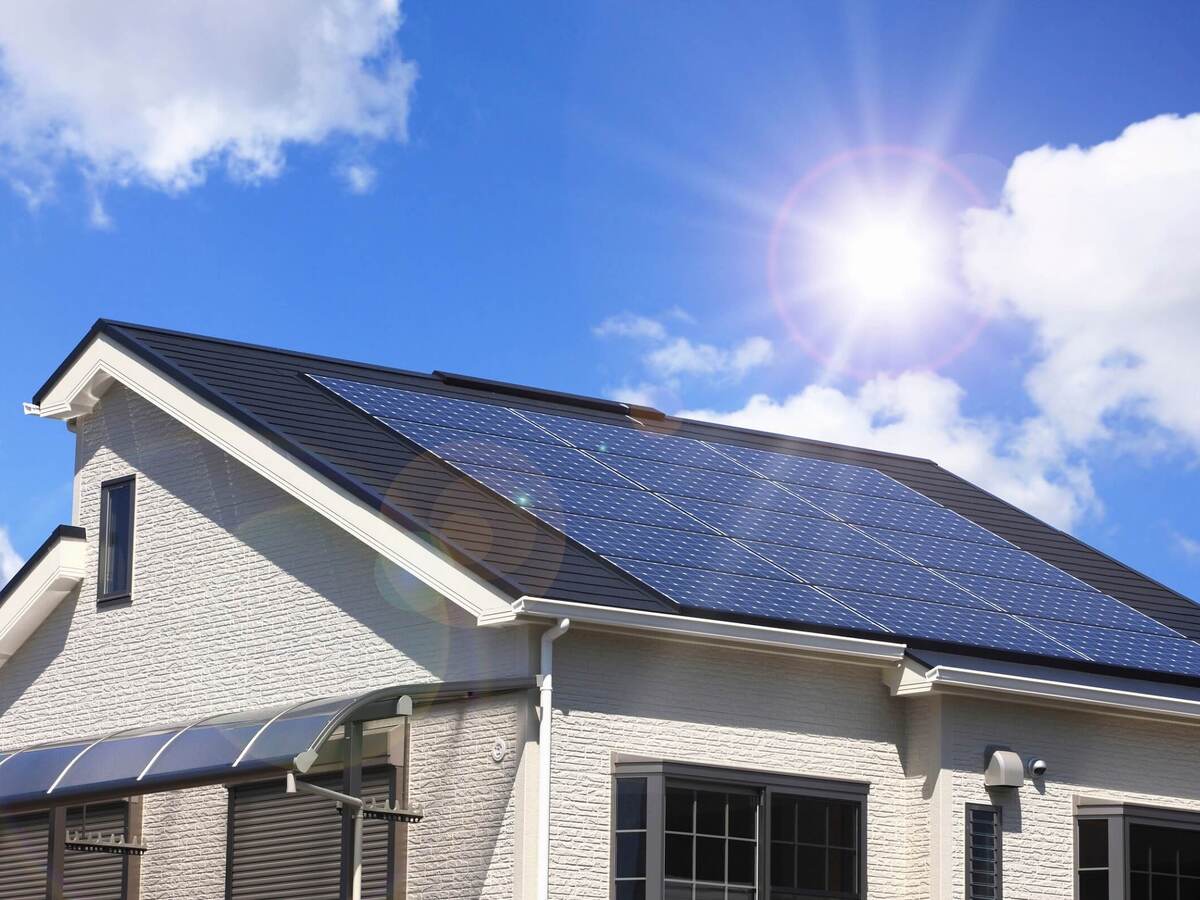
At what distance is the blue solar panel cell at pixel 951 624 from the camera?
1850cm

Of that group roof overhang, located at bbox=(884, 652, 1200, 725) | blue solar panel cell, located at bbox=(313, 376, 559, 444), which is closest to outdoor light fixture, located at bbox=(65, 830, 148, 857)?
blue solar panel cell, located at bbox=(313, 376, 559, 444)

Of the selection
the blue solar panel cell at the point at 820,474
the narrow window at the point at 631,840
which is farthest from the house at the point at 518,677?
the blue solar panel cell at the point at 820,474

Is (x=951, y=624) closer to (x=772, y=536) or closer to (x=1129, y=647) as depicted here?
(x=772, y=536)

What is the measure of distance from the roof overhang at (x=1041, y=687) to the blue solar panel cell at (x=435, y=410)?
550 centimetres

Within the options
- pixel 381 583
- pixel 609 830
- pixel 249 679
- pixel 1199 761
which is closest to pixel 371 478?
pixel 381 583

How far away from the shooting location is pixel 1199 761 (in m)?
19.9

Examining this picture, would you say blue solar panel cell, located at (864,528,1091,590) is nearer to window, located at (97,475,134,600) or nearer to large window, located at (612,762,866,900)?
large window, located at (612,762,866,900)

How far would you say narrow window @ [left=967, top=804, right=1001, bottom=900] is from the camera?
59.0ft

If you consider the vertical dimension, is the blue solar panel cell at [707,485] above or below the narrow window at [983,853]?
above

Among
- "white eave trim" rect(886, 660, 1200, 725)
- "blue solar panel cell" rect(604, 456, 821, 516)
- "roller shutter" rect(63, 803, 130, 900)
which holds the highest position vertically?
"blue solar panel cell" rect(604, 456, 821, 516)

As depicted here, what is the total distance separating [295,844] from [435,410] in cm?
562

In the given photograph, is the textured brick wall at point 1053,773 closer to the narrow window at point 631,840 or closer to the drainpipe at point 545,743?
the narrow window at point 631,840

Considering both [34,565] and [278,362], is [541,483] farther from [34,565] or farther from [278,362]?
[34,565]

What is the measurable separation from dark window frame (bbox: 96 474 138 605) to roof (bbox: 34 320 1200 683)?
153 centimetres
